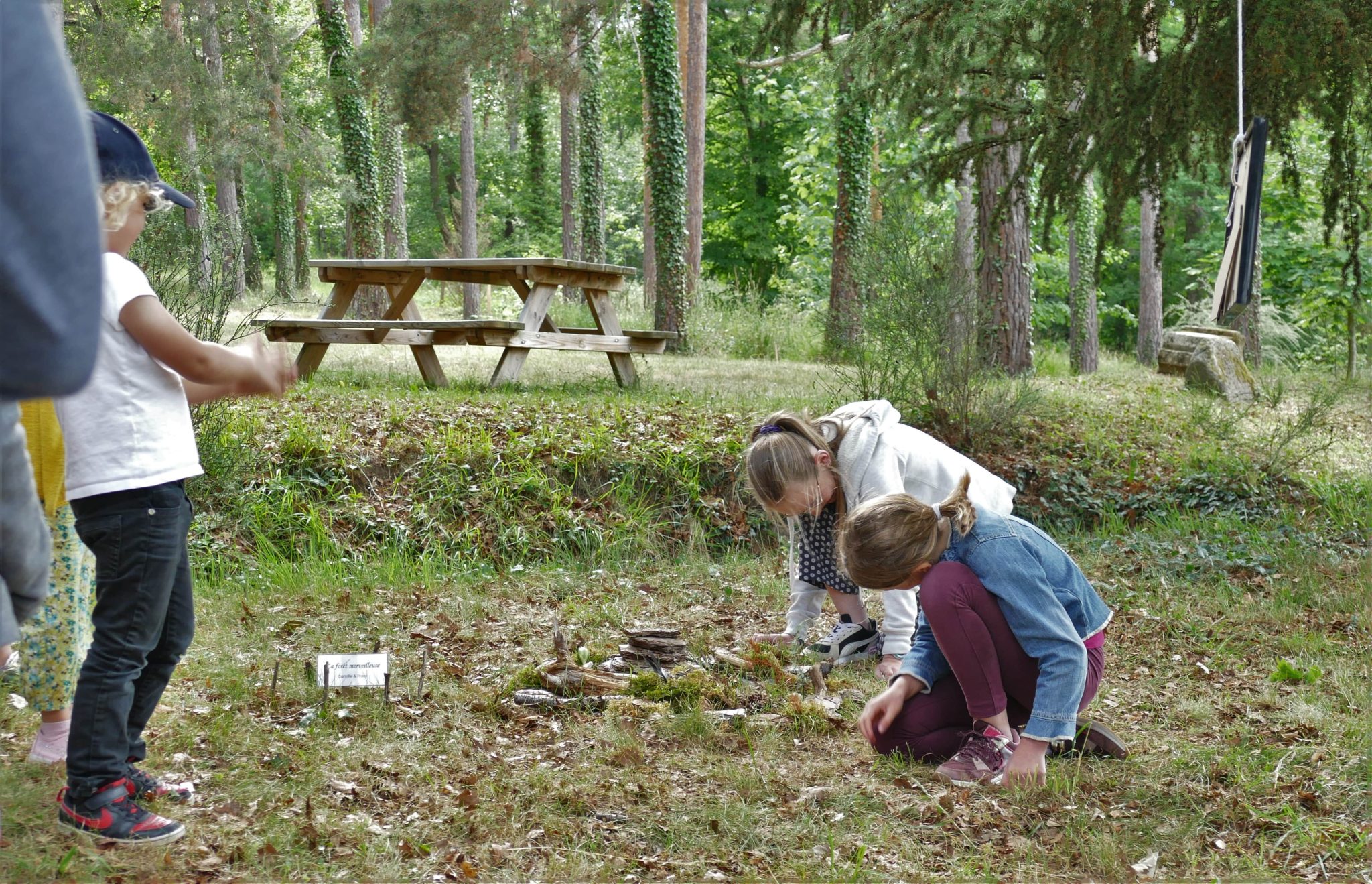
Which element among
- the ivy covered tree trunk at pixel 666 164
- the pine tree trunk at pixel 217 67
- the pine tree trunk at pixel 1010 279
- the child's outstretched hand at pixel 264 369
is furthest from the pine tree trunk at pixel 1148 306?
the child's outstretched hand at pixel 264 369

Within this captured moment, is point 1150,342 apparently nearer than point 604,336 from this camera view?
No

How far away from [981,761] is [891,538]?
749 mm

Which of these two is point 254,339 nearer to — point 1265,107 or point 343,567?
point 343,567

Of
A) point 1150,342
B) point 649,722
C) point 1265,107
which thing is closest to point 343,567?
point 649,722

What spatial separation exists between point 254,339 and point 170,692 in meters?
1.93

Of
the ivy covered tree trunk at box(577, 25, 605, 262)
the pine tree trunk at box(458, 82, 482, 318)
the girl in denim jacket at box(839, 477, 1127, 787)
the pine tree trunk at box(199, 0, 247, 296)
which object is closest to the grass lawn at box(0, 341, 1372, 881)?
the girl in denim jacket at box(839, 477, 1127, 787)

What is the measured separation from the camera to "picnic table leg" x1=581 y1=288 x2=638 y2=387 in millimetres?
9484

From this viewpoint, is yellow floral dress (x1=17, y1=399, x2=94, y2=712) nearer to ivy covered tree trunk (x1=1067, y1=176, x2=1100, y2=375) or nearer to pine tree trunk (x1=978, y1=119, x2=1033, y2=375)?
pine tree trunk (x1=978, y1=119, x2=1033, y2=375)

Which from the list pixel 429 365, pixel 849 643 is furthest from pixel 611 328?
pixel 849 643

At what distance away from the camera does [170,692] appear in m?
3.85

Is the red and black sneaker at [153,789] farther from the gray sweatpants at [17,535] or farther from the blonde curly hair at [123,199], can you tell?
the gray sweatpants at [17,535]

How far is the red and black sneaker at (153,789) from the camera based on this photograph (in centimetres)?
293

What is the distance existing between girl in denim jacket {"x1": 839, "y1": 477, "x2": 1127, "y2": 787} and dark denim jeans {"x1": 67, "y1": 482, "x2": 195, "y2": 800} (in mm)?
1788

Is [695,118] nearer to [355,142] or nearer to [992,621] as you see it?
[355,142]
